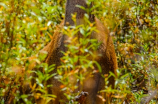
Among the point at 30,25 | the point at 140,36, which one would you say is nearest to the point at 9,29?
the point at 30,25

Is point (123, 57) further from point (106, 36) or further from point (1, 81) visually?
point (1, 81)

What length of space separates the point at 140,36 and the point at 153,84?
1537mm

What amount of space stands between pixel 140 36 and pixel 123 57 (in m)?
0.71

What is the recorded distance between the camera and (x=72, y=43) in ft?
10.4

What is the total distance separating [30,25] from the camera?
129 inches

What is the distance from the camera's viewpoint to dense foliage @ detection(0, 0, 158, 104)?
3381 mm

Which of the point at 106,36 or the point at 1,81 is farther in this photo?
the point at 106,36

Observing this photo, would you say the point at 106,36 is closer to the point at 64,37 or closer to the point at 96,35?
the point at 96,35

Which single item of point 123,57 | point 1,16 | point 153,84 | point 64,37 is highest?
point 1,16

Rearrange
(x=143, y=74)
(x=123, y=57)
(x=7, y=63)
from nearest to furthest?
(x=7, y=63) < (x=143, y=74) < (x=123, y=57)

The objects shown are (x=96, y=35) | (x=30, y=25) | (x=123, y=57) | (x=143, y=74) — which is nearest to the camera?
(x=30, y=25)

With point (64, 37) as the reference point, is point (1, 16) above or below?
above

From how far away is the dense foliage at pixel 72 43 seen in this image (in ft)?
11.1

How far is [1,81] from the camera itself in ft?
14.0
